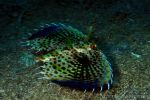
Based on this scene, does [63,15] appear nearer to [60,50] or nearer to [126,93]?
[60,50]

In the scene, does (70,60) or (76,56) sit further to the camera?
(76,56)

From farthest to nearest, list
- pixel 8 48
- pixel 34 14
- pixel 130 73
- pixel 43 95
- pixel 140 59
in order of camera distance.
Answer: pixel 34 14, pixel 8 48, pixel 140 59, pixel 130 73, pixel 43 95

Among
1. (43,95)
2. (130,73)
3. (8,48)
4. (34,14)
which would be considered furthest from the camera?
(34,14)

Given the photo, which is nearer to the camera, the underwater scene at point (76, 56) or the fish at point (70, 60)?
the fish at point (70, 60)

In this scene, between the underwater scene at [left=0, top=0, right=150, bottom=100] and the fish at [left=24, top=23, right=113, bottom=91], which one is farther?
the underwater scene at [left=0, top=0, right=150, bottom=100]

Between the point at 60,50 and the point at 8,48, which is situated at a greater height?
the point at 60,50

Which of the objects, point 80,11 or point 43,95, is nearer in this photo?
point 43,95

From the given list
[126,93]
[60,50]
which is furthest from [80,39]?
[126,93]
